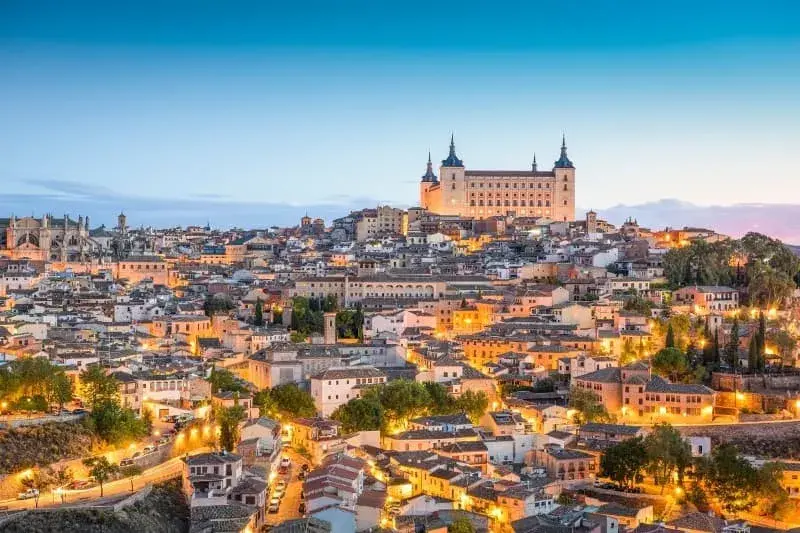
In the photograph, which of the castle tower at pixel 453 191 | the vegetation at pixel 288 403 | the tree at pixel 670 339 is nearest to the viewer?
the vegetation at pixel 288 403

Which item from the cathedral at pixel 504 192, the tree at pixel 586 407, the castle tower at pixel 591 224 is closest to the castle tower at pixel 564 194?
the cathedral at pixel 504 192

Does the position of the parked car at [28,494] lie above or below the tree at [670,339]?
below

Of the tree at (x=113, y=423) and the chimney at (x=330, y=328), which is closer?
the tree at (x=113, y=423)

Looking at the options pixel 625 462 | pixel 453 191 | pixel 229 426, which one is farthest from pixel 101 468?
pixel 453 191

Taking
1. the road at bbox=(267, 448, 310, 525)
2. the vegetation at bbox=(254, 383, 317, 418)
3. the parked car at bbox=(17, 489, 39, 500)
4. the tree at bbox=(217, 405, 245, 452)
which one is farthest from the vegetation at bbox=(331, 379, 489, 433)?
the parked car at bbox=(17, 489, 39, 500)

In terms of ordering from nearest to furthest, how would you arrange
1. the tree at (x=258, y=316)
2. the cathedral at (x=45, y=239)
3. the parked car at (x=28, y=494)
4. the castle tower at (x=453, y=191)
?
the parked car at (x=28, y=494), the tree at (x=258, y=316), the cathedral at (x=45, y=239), the castle tower at (x=453, y=191)

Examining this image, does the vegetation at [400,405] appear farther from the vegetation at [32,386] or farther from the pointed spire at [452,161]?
the pointed spire at [452,161]

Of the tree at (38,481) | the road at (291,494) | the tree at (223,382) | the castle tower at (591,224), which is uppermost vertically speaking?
the castle tower at (591,224)

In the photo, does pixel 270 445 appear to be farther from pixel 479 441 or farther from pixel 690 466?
pixel 690 466

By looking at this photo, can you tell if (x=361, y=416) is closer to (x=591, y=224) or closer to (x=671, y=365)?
(x=671, y=365)
